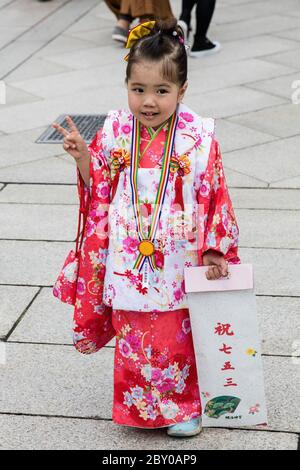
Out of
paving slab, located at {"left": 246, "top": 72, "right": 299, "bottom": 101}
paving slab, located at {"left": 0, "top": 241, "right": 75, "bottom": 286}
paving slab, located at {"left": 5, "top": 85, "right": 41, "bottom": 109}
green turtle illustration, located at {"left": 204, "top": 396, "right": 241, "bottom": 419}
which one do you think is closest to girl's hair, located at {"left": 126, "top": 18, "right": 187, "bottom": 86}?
green turtle illustration, located at {"left": 204, "top": 396, "right": 241, "bottom": 419}

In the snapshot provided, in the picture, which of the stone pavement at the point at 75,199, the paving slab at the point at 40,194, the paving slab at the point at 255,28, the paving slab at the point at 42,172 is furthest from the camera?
the paving slab at the point at 255,28

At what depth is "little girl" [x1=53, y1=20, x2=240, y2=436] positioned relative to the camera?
9.06ft

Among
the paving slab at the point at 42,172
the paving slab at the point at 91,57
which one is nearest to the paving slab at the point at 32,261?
the paving slab at the point at 42,172

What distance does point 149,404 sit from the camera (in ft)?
9.87

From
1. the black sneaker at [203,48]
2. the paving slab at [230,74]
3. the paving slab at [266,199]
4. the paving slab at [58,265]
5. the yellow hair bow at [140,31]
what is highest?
the yellow hair bow at [140,31]

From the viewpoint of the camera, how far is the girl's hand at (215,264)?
280 cm

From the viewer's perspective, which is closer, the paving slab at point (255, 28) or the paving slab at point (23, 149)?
the paving slab at point (23, 149)

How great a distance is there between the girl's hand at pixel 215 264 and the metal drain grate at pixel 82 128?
3.36m

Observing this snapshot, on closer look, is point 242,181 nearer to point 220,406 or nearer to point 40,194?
point 40,194

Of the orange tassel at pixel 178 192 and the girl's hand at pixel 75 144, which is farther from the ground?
the girl's hand at pixel 75 144

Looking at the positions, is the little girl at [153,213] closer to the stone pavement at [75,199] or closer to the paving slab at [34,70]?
the stone pavement at [75,199]

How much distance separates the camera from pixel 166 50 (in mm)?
2727

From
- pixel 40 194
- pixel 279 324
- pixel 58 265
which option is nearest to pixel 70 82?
pixel 40 194

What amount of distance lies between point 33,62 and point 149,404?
580cm
